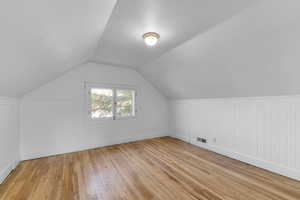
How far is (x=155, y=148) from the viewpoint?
3641 millimetres

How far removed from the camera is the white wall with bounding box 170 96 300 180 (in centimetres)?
217

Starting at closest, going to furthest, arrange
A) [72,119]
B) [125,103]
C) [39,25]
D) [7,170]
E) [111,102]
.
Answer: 1. [39,25]
2. [7,170]
3. [72,119]
4. [111,102]
5. [125,103]

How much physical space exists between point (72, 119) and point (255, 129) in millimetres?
4159

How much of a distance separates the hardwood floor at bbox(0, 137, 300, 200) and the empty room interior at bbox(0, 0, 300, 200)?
0.02m

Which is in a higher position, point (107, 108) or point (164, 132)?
point (107, 108)

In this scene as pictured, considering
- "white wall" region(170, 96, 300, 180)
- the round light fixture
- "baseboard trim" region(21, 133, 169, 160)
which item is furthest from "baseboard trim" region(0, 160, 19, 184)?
"white wall" region(170, 96, 300, 180)

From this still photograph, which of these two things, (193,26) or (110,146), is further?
(110,146)

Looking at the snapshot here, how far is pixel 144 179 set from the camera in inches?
85.0

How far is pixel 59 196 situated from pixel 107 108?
2435 mm

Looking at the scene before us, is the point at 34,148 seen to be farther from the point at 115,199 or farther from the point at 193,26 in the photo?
the point at 193,26

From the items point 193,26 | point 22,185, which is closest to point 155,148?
point 22,185

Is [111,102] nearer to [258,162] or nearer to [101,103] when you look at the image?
[101,103]

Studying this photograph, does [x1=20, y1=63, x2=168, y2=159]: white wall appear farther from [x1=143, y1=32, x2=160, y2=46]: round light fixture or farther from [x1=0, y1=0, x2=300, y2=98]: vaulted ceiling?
[x1=143, y1=32, x2=160, y2=46]: round light fixture

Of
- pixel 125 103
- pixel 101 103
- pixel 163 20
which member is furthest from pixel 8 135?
pixel 163 20
